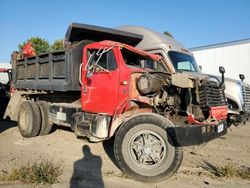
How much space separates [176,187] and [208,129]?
120 cm

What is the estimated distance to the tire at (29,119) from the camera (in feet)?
26.7

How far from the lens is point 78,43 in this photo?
6.86 m

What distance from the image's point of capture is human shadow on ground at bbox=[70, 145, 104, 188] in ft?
15.7

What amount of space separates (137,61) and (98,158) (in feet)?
7.28

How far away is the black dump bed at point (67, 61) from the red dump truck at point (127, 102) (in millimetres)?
22

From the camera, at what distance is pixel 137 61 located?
6.48 metres

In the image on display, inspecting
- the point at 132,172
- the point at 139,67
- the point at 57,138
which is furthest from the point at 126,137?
the point at 57,138

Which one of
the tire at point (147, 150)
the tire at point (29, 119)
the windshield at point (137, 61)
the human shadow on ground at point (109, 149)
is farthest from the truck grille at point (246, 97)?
the tire at point (29, 119)

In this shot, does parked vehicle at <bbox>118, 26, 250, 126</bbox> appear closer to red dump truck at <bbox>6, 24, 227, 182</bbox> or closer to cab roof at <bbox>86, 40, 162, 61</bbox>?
red dump truck at <bbox>6, 24, 227, 182</bbox>

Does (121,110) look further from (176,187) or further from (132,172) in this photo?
(176,187)

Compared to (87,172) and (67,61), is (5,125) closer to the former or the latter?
(67,61)

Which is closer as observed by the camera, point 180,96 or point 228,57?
point 180,96

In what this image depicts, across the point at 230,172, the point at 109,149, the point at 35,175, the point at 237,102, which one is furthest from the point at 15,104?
the point at 230,172

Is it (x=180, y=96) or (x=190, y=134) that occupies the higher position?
(x=180, y=96)
